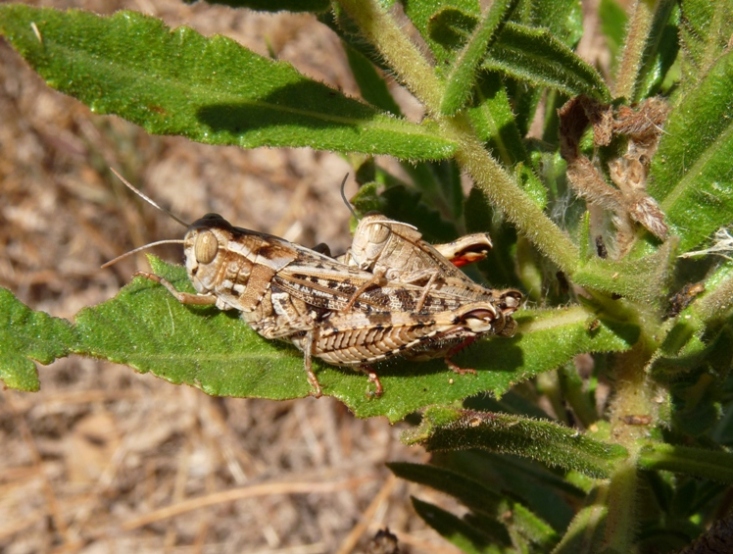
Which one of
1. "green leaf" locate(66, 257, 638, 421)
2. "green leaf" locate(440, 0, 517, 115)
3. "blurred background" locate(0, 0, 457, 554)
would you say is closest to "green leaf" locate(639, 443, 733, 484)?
"green leaf" locate(66, 257, 638, 421)

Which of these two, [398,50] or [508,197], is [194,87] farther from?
[508,197]

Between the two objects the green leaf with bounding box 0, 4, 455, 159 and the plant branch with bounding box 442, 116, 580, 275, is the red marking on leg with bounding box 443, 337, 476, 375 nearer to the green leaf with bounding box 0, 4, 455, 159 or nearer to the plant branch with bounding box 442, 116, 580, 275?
the plant branch with bounding box 442, 116, 580, 275

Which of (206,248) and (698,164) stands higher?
(698,164)

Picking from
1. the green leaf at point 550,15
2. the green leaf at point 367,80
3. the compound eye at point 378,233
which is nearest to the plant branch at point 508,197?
the compound eye at point 378,233

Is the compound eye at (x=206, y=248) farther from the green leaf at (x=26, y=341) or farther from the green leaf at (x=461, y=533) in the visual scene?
the green leaf at (x=461, y=533)

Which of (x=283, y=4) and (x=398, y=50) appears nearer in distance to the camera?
(x=398, y=50)

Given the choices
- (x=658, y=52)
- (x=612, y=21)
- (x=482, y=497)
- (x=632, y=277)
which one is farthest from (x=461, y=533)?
(x=612, y=21)
